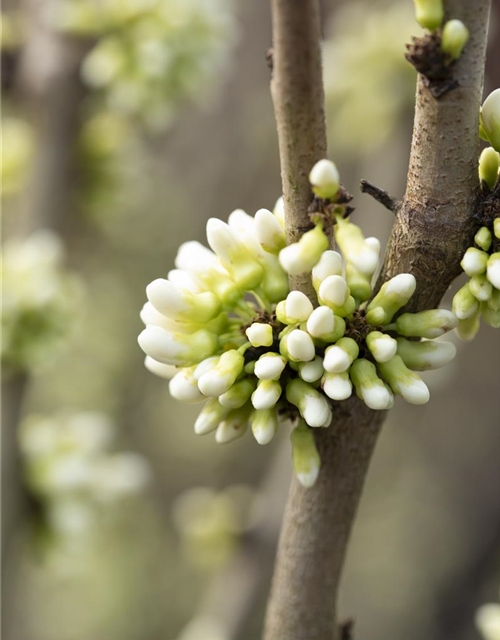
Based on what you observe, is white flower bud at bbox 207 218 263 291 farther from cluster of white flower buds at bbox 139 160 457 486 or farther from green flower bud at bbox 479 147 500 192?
green flower bud at bbox 479 147 500 192

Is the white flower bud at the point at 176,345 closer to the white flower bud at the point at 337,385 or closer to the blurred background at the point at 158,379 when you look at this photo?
the white flower bud at the point at 337,385

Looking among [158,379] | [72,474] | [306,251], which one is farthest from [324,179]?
[158,379]

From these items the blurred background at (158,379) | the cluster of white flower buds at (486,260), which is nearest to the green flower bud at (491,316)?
the cluster of white flower buds at (486,260)

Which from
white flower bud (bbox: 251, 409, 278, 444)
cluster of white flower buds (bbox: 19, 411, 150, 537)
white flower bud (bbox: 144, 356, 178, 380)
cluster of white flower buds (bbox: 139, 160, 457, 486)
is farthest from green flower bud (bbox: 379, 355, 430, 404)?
cluster of white flower buds (bbox: 19, 411, 150, 537)

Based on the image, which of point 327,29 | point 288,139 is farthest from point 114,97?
point 327,29

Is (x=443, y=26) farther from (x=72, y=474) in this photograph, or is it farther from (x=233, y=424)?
(x=72, y=474)

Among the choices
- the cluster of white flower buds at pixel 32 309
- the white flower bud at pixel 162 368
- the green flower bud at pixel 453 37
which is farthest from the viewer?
the cluster of white flower buds at pixel 32 309

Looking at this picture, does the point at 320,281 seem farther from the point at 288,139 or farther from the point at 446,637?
the point at 446,637
